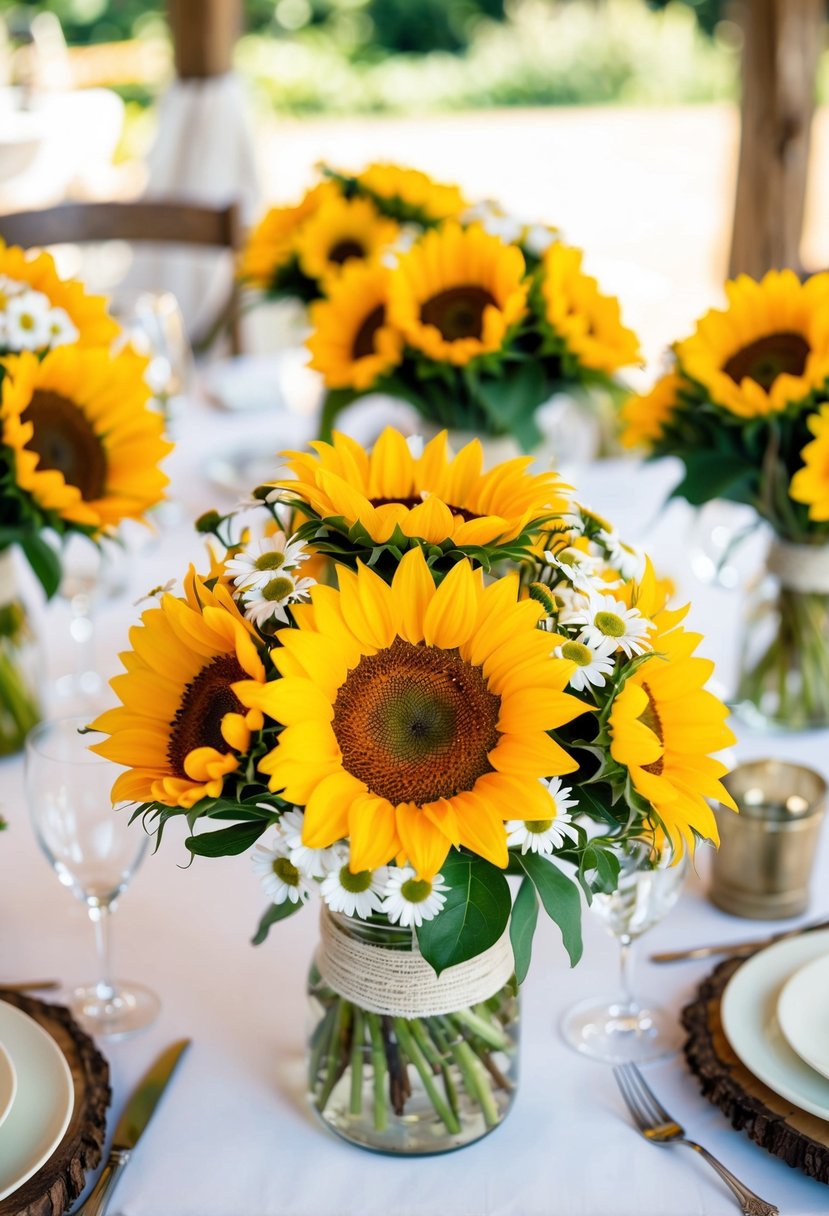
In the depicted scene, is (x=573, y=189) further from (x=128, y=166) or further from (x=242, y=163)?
(x=242, y=163)

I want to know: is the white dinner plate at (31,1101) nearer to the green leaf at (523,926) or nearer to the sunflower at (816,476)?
the green leaf at (523,926)

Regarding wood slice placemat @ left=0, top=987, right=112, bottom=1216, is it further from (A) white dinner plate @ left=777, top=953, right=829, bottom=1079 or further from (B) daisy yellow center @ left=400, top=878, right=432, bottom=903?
(A) white dinner plate @ left=777, top=953, right=829, bottom=1079

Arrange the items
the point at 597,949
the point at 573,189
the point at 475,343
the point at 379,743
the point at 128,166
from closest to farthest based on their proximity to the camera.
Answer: the point at 379,743 → the point at 597,949 → the point at 475,343 → the point at 128,166 → the point at 573,189

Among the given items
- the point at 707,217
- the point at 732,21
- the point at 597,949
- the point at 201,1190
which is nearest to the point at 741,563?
the point at 597,949

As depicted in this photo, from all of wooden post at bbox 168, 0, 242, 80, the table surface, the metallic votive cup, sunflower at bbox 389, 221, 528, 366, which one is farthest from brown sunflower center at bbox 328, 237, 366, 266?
wooden post at bbox 168, 0, 242, 80

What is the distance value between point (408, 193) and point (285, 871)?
3.71 ft

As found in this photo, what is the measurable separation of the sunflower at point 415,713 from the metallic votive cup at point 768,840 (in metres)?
0.36

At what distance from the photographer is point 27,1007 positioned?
86 centimetres

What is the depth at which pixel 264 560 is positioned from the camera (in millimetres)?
725

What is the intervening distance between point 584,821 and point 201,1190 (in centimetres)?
32

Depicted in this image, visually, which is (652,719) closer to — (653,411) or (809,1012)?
(809,1012)

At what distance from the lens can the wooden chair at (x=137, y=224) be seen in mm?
2340

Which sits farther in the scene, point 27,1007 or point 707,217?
point 707,217

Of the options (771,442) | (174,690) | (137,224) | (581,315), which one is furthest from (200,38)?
(174,690)
